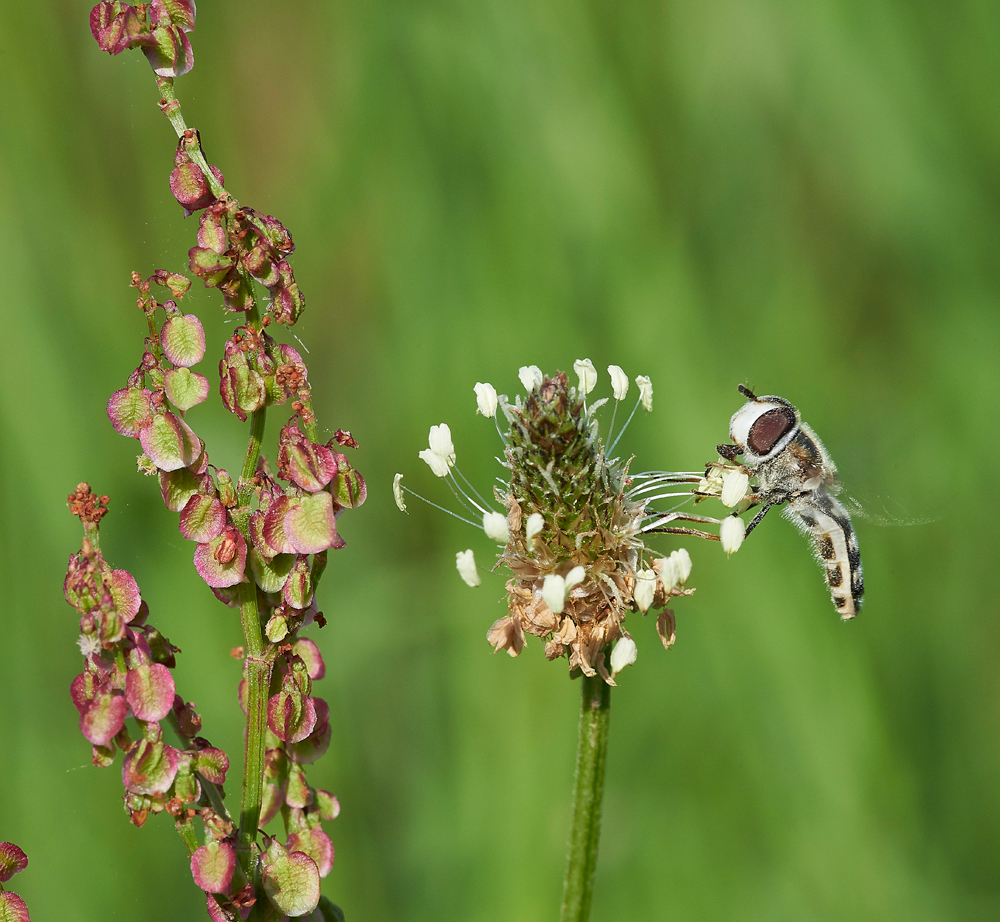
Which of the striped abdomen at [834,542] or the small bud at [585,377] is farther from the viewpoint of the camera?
the striped abdomen at [834,542]

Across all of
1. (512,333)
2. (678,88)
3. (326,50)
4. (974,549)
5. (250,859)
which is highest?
(326,50)

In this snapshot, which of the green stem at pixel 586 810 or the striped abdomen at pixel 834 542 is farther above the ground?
the striped abdomen at pixel 834 542

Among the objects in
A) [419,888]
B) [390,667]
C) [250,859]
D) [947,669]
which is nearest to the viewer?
[250,859]

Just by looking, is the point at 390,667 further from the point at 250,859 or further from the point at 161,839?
the point at 250,859

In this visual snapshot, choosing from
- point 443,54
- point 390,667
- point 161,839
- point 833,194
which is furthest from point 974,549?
point 161,839

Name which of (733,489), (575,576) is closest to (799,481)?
(733,489)

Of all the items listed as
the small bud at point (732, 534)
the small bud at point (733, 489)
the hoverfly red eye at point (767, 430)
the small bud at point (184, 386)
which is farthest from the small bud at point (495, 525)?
the hoverfly red eye at point (767, 430)

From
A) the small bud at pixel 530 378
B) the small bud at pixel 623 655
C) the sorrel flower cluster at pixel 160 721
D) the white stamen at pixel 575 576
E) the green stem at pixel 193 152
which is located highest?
the small bud at pixel 530 378

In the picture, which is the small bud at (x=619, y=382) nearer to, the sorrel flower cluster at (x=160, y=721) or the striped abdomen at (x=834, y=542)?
the striped abdomen at (x=834, y=542)
